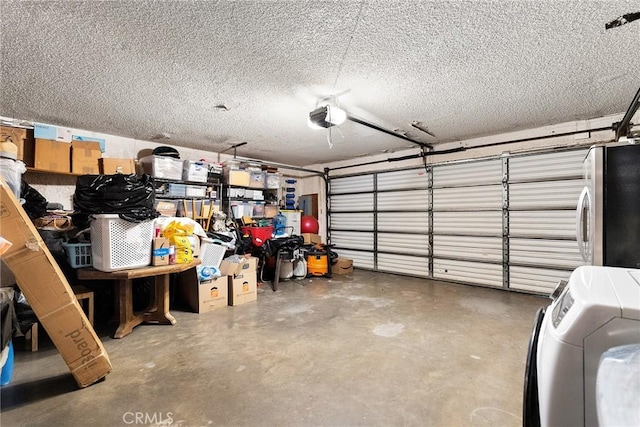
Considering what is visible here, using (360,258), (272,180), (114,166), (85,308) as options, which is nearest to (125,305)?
(85,308)

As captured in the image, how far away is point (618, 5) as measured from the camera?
1.74m

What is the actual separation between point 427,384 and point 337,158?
5447 millimetres

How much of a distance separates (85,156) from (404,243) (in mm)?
5766

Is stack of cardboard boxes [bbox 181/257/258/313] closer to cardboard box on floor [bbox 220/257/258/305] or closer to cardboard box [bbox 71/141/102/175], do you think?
cardboard box on floor [bbox 220/257/258/305]

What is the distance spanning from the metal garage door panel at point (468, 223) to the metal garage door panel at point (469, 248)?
0.37 feet

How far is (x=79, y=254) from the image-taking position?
8.95 feet

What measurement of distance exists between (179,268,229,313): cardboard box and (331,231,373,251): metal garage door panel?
146 inches

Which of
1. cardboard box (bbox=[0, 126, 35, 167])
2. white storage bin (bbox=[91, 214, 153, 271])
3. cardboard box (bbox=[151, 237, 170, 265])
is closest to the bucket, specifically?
cardboard box (bbox=[151, 237, 170, 265])

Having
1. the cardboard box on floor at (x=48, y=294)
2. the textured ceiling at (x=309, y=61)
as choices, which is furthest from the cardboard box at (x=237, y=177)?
the cardboard box on floor at (x=48, y=294)

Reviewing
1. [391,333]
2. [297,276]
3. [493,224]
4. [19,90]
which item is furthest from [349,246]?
[19,90]

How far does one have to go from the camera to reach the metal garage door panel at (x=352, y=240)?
6.67m

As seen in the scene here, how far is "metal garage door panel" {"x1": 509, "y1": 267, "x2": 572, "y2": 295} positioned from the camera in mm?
4332

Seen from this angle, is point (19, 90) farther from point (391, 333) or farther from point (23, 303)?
point (391, 333)

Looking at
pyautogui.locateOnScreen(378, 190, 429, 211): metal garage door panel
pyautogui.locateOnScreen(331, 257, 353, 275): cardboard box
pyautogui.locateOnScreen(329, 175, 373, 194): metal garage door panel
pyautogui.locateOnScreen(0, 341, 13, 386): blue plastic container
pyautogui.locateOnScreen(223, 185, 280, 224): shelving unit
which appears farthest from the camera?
pyautogui.locateOnScreen(329, 175, 373, 194): metal garage door panel
